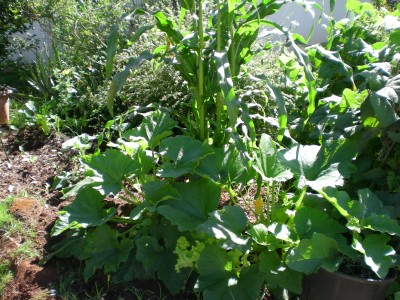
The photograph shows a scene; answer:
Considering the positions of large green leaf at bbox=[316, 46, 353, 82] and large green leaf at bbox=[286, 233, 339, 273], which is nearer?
large green leaf at bbox=[286, 233, 339, 273]

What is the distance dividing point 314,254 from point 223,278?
45 centimetres

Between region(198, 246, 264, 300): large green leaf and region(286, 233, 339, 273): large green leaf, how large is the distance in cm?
24

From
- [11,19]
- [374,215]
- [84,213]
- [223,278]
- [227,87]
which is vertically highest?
[11,19]

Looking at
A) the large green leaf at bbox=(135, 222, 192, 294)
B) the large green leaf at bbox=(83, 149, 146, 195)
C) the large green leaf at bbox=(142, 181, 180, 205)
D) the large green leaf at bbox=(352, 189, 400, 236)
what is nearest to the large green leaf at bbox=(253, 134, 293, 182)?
the large green leaf at bbox=(352, 189, 400, 236)

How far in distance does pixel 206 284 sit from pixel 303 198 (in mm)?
642

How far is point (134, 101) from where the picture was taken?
3869 mm

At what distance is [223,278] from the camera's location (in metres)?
2.11

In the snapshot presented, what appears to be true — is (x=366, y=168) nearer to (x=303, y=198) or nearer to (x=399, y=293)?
(x=303, y=198)

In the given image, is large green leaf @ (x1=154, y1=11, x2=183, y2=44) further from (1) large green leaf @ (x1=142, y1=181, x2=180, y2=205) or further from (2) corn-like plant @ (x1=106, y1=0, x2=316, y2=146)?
(1) large green leaf @ (x1=142, y1=181, x2=180, y2=205)

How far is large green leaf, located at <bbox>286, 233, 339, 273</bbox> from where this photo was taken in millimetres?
1895

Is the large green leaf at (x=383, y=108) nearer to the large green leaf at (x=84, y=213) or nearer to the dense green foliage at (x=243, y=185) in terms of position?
the dense green foliage at (x=243, y=185)

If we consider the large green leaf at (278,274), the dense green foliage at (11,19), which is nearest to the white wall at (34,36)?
the dense green foliage at (11,19)

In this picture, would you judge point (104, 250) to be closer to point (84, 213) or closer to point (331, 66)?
point (84, 213)

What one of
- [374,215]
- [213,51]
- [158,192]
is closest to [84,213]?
[158,192]
